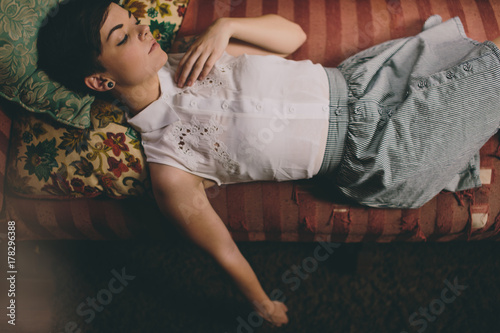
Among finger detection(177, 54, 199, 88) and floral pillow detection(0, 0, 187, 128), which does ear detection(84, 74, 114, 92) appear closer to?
floral pillow detection(0, 0, 187, 128)

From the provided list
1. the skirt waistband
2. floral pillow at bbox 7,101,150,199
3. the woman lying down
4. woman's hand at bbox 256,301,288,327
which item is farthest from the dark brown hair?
woman's hand at bbox 256,301,288,327

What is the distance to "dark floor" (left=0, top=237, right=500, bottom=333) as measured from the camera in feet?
3.84

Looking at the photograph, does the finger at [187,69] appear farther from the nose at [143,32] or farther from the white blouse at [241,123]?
the nose at [143,32]

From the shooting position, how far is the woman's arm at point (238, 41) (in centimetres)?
85

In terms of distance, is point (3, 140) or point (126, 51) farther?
point (3, 140)

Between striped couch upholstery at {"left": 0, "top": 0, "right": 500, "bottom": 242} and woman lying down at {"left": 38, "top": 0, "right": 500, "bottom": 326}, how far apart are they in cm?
7

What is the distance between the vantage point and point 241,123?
80 cm

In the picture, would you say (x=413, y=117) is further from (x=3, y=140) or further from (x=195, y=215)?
(x=3, y=140)

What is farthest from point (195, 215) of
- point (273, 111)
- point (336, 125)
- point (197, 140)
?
point (336, 125)

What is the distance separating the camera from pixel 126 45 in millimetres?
743

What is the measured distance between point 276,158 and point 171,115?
30 centimetres

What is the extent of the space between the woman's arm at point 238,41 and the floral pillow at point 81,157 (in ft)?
0.76

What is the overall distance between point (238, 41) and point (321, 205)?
570 millimetres

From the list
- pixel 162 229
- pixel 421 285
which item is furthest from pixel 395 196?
pixel 162 229
